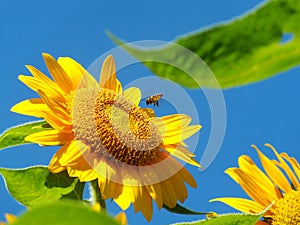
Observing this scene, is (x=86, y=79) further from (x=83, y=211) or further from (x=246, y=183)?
(x=83, y=211)

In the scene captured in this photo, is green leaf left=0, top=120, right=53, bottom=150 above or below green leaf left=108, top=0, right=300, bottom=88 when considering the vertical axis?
above

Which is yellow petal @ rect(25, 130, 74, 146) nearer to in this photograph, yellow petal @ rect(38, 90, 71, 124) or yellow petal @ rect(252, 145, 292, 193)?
yellow petal @ rect(38, 90, 71, 124)

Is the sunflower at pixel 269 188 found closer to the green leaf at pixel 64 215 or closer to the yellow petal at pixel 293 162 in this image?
the yellow petal at pixel 293 162

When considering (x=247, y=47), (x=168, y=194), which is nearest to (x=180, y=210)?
(x=168, y=194)

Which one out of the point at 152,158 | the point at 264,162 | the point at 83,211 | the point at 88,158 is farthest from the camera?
the point at 264,162

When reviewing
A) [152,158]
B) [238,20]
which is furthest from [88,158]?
[238,20]

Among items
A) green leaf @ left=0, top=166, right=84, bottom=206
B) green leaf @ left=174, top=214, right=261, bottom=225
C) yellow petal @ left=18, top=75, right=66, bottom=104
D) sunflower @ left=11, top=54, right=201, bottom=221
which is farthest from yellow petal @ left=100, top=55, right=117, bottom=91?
green leaf @ left=174, top=214, right=261, bottom=225

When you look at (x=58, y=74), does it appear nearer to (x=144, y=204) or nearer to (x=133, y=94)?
(x=133, y=94)
